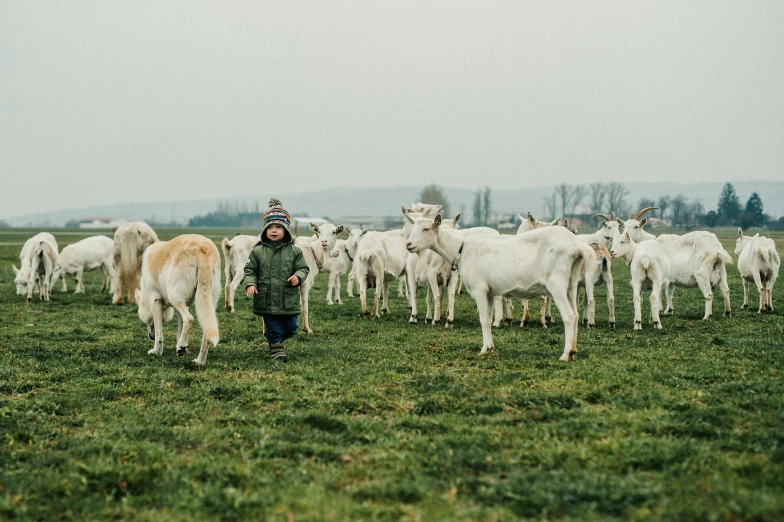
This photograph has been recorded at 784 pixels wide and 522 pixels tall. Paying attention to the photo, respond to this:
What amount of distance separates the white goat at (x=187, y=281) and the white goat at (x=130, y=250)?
21.5 ft

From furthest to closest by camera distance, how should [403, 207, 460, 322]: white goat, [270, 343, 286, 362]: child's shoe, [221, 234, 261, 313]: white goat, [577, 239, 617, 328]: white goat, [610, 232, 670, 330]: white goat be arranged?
[221, 234, 261, 313]: white goat < [403, 207, 460, 322]: white goat < [577, 239, 617, 328]: white goat < [610, 232, 670, 330]: white goat < [270, 343, 286, 362]: child's shoe

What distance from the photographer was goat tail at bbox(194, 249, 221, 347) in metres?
9.08

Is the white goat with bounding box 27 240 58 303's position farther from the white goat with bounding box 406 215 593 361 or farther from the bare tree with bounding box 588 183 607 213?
the bare tree with bounding box 588 183 607 213

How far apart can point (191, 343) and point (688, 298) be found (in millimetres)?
13407

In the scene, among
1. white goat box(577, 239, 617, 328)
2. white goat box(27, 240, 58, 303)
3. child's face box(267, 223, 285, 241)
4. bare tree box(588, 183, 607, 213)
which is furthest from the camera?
bare tree box(588, 183, 607, 213)

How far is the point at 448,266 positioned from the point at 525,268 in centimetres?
450

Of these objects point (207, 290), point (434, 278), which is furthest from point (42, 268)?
point (207, 290)

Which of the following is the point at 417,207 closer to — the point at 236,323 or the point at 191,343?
the point at 236,323

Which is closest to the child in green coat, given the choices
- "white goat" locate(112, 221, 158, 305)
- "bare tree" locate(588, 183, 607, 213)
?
"white goat" locate(112, 221, 158, 305)

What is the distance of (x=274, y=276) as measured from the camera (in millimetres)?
10094

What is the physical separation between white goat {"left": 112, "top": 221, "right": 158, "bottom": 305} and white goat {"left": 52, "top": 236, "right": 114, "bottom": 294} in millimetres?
4967

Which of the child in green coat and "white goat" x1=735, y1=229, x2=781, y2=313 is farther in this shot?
"white goat" x1=735, y1=229, x2=781, y2=313

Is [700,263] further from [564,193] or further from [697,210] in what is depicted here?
[564,193]

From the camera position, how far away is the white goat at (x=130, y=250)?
16141 mm
